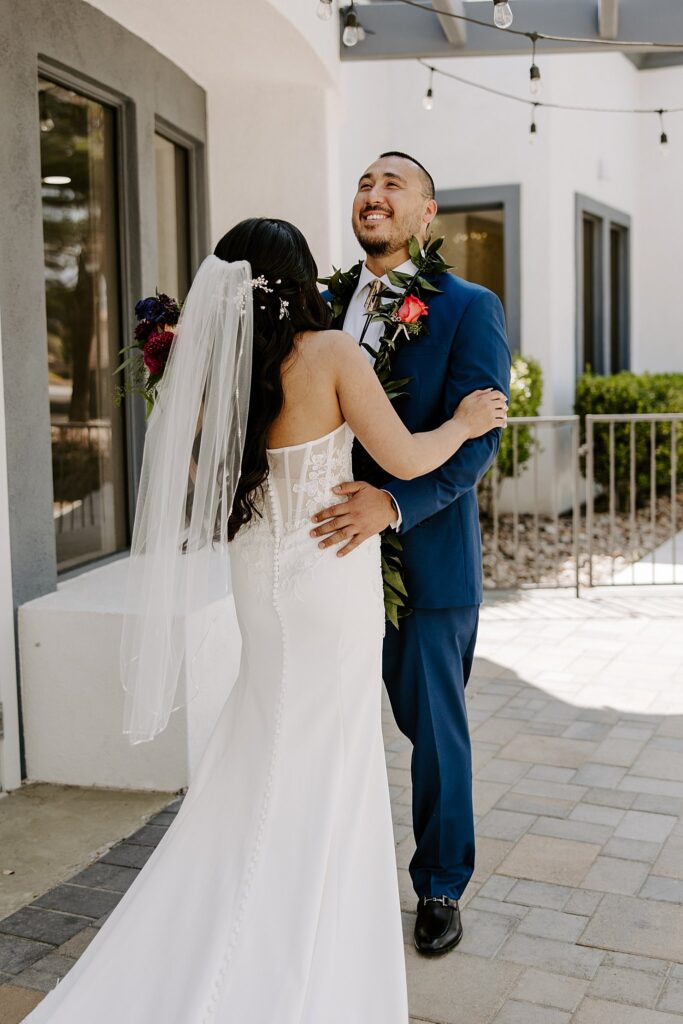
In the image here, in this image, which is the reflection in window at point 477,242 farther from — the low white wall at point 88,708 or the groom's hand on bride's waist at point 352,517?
the groom's hand on bride's waist at point 352,517

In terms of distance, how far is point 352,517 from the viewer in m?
2.71

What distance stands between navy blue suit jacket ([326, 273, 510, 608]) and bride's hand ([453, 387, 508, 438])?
0.09 meters

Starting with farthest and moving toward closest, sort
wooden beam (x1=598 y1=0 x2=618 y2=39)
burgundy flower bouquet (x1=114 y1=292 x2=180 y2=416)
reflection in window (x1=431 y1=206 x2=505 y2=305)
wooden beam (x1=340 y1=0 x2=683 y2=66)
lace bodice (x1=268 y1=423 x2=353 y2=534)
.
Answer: reflection in window (x1=431 y1=206 x2=505 y2=305)
wooden beam (x1=340 y1=0 x2=683 y2=66)
wooden beam (x1=598 y1=0 x2=618 y2=39)
burgundy flower bouquet (x1=114 y1=292 x2=180 y2=416)
lace bodice (x1=268 y1=423 x2=353 y2=534)

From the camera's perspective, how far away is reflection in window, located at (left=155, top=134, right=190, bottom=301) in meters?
6.00

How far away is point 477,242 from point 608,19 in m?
5.15

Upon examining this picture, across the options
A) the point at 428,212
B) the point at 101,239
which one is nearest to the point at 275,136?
the point at 101,239

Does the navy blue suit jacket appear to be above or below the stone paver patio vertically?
above

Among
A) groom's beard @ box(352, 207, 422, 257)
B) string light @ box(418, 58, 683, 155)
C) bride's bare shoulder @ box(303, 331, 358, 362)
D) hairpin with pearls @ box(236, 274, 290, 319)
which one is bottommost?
bride's bare shoulder @ box(303, 331, 358, 362)

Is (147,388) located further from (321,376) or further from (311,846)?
(311,846)

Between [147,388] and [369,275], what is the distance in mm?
827

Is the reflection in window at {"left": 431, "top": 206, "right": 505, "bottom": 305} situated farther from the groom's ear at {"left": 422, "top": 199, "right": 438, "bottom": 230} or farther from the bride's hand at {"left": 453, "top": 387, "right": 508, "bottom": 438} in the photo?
the bride's hand at {"left": 453, "top": 387, "right": 508, "bottom": 438}

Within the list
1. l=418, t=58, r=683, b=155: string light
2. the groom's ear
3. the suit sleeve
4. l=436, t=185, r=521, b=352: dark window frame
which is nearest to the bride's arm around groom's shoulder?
the suit sleeve

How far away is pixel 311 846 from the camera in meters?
2.51

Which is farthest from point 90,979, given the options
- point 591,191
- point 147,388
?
point 591,191
